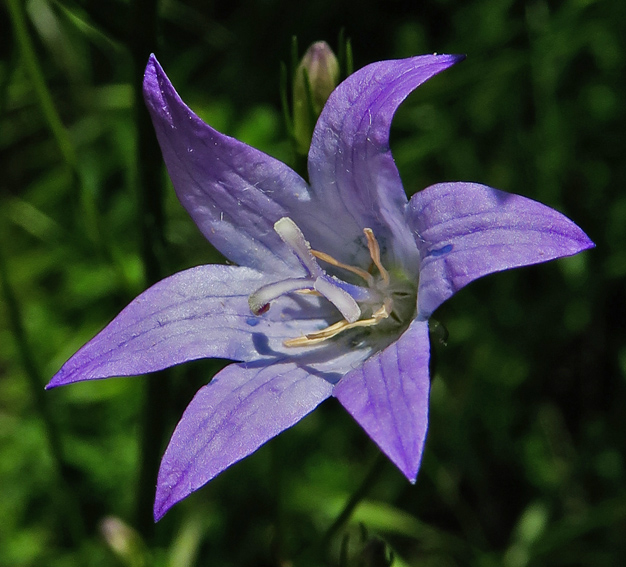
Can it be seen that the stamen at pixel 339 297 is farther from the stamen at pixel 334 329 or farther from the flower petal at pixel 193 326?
the flower petal at pixel 193 326

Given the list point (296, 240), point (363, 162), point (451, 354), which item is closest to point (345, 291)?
point (296, 240)

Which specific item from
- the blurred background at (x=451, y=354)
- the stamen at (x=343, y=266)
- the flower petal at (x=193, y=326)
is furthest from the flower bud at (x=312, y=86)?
the blurred background at (x=451, y=354)

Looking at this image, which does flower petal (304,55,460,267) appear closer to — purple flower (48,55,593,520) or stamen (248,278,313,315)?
purple flower (48,55,593,520)

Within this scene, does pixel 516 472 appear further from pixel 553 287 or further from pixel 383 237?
pixel 383 237

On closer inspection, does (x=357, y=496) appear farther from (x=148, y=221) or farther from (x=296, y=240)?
(x=148, y=221)

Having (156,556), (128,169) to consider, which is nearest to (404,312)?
(156,556)

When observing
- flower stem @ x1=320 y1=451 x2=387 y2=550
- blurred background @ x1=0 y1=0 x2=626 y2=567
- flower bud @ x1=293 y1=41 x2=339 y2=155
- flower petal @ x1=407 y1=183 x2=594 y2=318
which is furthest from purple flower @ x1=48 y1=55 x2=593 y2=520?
blurred background @ x1=0 y1=0 x2=626 y2=567
